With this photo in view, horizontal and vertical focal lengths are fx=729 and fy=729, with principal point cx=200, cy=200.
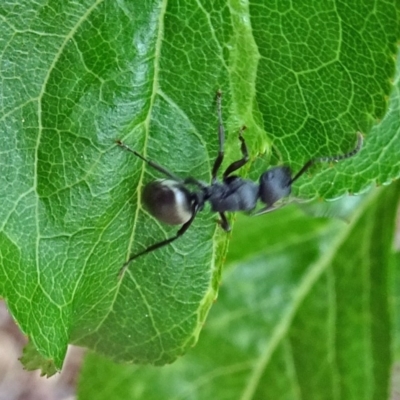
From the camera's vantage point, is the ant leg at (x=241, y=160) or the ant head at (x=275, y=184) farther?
the ant head at (x=275, y=184)

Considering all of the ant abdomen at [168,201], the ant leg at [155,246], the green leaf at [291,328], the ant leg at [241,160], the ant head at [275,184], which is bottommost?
the green leaf at [291,328]

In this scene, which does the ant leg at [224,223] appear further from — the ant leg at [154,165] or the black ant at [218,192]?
the ant leg at [154,165]

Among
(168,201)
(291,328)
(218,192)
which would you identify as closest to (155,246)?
(168,201)

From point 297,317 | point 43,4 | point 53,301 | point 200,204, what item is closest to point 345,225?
point 297,317

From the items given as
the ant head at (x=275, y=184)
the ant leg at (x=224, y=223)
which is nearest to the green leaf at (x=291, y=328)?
the ant head at (x=275, y=184)

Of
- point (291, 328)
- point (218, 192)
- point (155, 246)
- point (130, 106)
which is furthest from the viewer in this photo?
point (291, 328)

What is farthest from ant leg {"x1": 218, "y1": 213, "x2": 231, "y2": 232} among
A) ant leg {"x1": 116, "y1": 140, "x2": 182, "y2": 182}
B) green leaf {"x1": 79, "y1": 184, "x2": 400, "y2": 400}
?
green leaf {"x1": 79, "y1": 184, "x2": 400, "y2": 400}

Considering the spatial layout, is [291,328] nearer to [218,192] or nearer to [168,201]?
[218,192]

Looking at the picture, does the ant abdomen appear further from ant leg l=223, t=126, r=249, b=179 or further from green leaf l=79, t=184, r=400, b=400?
green leaf l=79, t=184, r=400, b=400
